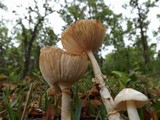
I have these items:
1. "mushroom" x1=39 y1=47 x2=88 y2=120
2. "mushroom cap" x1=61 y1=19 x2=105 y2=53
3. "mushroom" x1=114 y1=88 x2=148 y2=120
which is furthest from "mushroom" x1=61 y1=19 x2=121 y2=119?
"mushroom" x1=114 y1=88 x2=148 y2=120

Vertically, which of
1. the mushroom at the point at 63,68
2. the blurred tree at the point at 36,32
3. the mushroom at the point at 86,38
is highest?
the blurred tree at the point at 36,32

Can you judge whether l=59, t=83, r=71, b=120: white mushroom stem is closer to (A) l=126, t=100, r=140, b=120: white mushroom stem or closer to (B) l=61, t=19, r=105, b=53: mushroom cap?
(B) l=61, t=19, r=105, b=53: mushroom cap

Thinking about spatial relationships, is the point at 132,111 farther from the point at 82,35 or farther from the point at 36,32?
the point at 36,32

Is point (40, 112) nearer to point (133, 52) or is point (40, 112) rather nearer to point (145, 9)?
point (145, 9)

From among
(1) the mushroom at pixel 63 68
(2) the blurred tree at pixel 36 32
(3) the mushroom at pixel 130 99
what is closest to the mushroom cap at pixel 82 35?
(1) the mushroom at pixel 63 68

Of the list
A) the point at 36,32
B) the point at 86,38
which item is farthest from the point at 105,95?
the point at 36,32

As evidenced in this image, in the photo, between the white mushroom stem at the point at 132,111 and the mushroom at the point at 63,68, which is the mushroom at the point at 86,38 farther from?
the white mushroom stem at the point at 132,111
